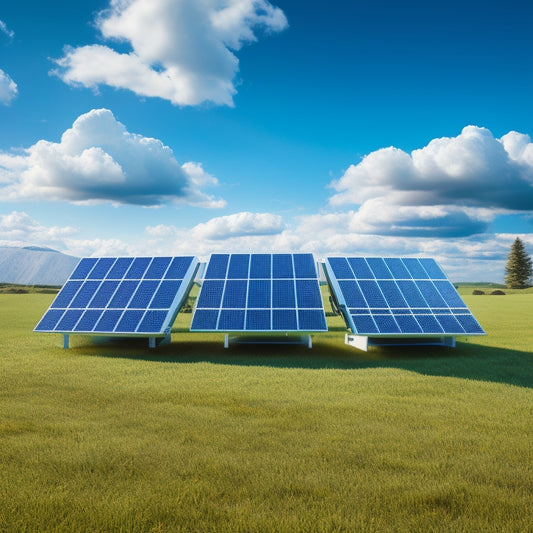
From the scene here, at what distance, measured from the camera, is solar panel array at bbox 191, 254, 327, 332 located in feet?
52.0

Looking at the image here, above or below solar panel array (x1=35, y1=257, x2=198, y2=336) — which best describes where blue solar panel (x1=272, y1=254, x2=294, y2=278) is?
above

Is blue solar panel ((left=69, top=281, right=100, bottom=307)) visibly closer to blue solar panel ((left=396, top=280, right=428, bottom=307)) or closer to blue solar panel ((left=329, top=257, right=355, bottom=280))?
blue solar panel ((left=329, top=257, right=355, bottom=280))

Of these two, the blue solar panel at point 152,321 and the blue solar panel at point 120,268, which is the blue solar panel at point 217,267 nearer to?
the blue solar panel at point 152,321

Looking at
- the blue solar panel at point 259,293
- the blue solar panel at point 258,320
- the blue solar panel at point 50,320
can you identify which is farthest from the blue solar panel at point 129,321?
the blue solar panel at point 259,293

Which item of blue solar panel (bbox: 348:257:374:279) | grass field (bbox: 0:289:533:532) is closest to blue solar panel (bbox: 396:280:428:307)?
blue solar panel (bbox: 348:257:374:279)

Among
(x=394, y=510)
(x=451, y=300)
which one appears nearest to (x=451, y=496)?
(x=394, y=510)

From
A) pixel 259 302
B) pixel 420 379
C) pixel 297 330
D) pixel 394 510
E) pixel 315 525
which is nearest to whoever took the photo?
pixel 315 525

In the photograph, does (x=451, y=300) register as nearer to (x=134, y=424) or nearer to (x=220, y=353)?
(x=220, y=353)

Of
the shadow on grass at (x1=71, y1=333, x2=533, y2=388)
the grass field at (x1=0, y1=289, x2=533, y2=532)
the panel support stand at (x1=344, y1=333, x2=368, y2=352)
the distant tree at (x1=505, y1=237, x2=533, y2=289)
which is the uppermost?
the distant tree at (x1=505, y1=237, x2=533, y2=289)

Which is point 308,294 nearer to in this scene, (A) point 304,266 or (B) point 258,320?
(A) point 304,266

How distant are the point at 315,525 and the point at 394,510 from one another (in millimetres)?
1002

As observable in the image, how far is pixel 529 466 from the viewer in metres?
6.54

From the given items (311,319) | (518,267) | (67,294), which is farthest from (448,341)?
(518,267)

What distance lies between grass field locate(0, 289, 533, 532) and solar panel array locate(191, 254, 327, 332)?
2174mm
